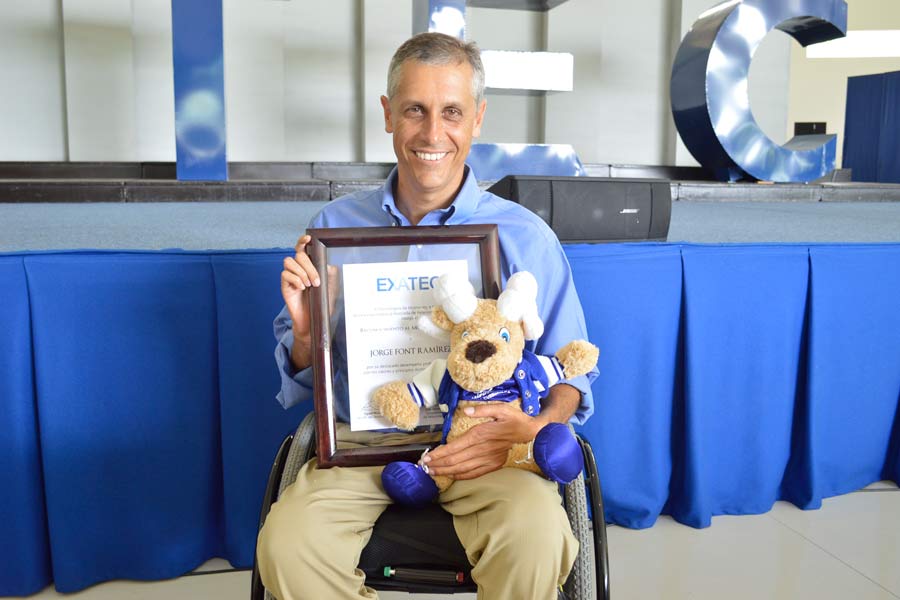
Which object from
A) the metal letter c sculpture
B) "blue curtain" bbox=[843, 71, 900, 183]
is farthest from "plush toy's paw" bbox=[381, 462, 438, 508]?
"blue curtain" bbox=[843, 71, 900, 183]

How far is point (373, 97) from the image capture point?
9.97m

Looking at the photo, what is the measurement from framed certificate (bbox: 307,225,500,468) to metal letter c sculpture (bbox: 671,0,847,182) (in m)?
5.88

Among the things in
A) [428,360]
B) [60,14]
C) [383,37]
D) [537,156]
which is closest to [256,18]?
[383,37]

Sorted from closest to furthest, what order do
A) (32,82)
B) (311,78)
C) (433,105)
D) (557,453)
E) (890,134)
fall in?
(557,453)
(433,105)
(32,82)
(311,78)
(890,134)

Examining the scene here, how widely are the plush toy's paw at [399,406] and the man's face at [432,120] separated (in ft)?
1.48

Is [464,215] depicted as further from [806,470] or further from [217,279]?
[806,470]

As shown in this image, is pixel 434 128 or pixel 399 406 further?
pixel 434 128

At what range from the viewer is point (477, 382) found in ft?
4.26

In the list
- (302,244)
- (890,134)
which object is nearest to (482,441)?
(302,244)

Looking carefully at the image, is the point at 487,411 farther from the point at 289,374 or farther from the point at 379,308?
the point at 289,374

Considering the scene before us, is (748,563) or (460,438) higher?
(460,438)

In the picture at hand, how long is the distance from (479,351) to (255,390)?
0.91 m

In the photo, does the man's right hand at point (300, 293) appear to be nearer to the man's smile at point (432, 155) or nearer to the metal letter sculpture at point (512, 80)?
the man's smile at point (432, 155)

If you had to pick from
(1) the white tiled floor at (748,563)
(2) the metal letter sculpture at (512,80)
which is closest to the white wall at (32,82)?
(2) the metal letter sculpture at (512,80)
